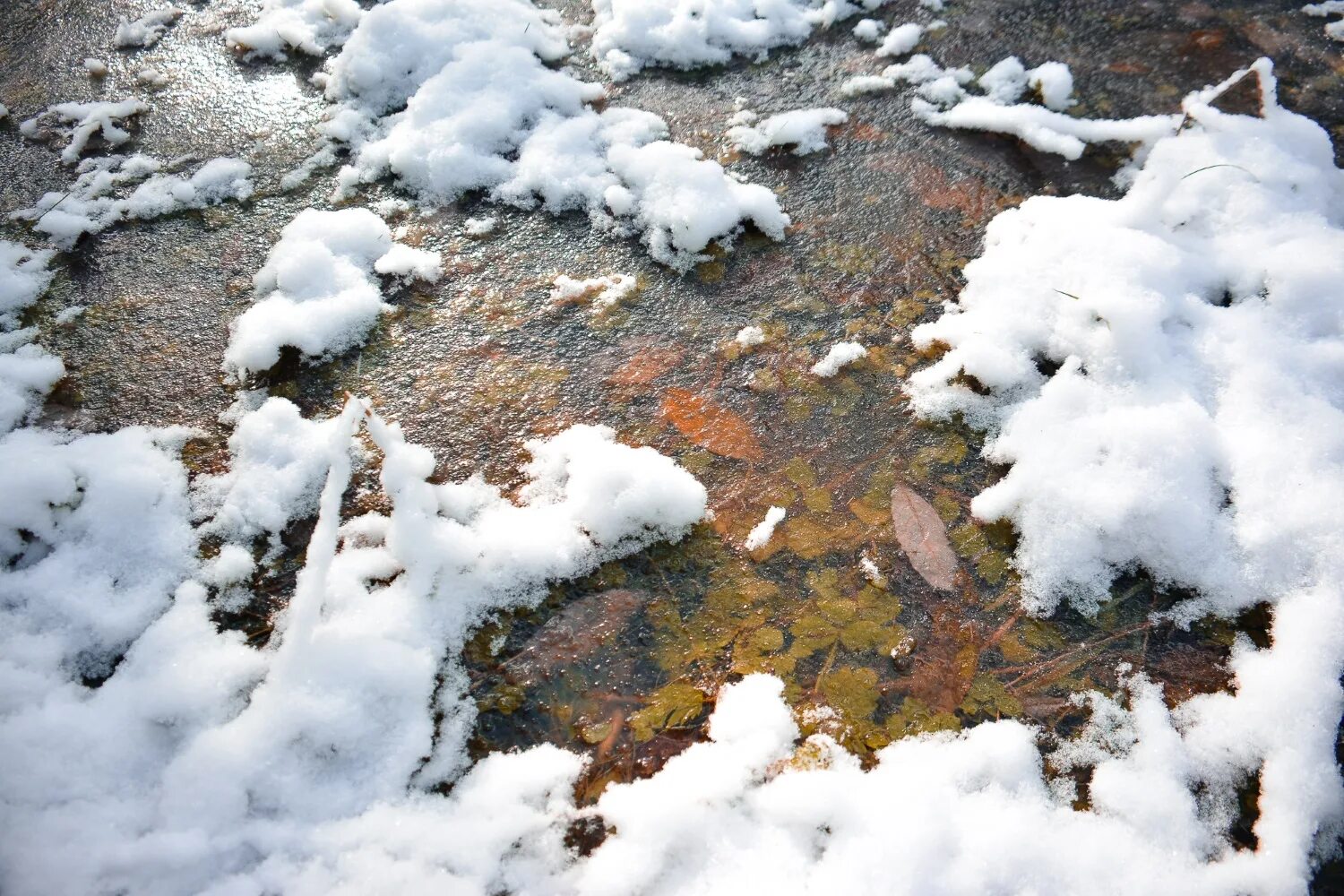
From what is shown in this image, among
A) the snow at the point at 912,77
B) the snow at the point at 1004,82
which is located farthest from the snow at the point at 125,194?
the snow at the point at 1004,82

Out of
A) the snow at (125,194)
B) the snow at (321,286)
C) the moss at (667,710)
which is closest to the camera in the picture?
the moss at (667,710)

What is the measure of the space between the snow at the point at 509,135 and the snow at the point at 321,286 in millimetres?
226

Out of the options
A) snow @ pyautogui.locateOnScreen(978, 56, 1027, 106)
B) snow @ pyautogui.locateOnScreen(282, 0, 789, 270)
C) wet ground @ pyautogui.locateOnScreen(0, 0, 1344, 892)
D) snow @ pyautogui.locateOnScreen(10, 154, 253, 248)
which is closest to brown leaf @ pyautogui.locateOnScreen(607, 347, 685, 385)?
wet ground @ pyautogui.locateOnScreen(0, 0, 1344, 892)

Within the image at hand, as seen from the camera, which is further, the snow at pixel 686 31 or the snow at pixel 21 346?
the snow at pixel 686 31

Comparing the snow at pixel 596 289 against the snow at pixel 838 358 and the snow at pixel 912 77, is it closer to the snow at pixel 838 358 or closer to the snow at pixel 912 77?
the snow at pixel 838 358

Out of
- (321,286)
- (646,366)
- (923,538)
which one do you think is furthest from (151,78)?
(923,538)

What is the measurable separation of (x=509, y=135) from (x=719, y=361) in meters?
1.16

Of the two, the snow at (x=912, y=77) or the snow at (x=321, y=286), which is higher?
the snow at (x=912, y=77)

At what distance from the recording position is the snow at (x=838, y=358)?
188 cm

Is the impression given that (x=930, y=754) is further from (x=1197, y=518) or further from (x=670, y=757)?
(x=1197, y=518)

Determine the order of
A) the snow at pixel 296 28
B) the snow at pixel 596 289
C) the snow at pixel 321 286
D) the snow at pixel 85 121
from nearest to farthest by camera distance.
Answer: the snow at pixel 321 286 < the snow at pixel 596 289 < the snow at pixel 85 121 < the snow at pixel 296 28

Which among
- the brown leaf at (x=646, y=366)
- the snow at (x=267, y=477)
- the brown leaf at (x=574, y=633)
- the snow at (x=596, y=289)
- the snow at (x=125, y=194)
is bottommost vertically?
the brown leaf at (x=574, y=633)

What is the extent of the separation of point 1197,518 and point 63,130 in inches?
136

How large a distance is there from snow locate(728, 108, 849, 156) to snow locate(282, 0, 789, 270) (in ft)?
0.71
